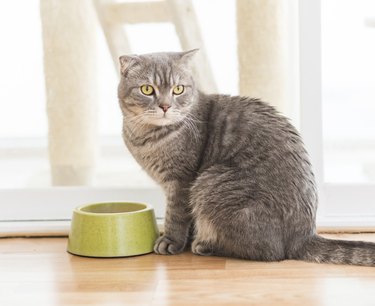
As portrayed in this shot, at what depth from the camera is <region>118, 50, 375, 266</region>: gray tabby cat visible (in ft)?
6.21

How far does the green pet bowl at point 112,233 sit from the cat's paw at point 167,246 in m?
0.03

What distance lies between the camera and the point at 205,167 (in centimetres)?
200

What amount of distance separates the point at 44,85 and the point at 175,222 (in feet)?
2.26

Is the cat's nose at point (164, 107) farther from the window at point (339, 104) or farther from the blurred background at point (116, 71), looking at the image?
the window at point (339, 104)

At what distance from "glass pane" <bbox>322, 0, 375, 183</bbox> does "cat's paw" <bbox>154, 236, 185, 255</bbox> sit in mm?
627

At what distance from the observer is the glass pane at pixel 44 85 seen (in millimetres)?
2262

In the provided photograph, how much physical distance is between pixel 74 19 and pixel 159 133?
54 centimetres

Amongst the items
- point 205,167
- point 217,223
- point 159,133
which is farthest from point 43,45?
point 217,223

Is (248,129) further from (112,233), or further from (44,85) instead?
(44,85)

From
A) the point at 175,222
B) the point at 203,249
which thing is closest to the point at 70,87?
the point at 175,222

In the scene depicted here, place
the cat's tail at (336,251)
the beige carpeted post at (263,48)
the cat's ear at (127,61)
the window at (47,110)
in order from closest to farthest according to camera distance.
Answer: the cat's tail at (336,251), the cat's ear at (127,61), the beige carpeted post at (263,48), the window at (47,110)

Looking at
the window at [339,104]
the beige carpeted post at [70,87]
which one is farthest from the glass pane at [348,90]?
the beige carpeted post at [70,87]

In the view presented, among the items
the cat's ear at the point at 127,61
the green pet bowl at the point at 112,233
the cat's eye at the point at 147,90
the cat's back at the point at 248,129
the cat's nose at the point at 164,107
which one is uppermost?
the cat's ear at the point at 127,61

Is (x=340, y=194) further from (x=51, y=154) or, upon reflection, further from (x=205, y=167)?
(x=51, y=154)
